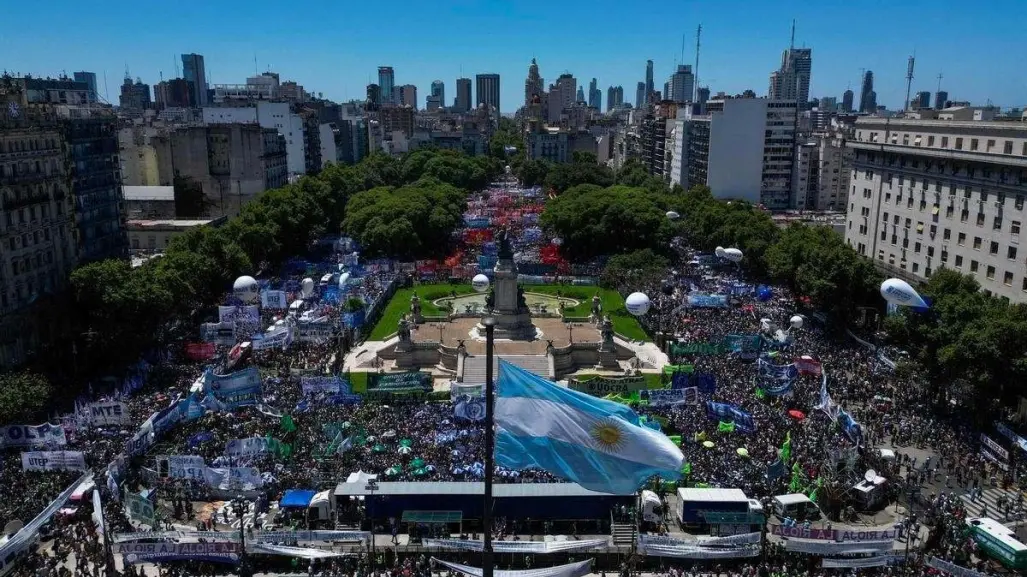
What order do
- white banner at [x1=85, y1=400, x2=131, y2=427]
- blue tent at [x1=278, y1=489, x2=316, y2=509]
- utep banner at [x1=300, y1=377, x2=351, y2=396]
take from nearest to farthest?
blue tent at [x1=278, y1=489, x2=316, y2=509], white banner at [x1=85, y1=400, x2=131, y2=427], utep banner at [x1=300, y1=377, x2=351, y2=396]

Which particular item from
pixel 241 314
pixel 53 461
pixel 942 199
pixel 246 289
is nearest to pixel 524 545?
pixel 53 461

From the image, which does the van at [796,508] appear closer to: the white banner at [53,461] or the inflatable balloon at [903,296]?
the inflatable balloon at [903,296]

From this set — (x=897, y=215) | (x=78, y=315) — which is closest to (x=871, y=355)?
(x=897, y=215)

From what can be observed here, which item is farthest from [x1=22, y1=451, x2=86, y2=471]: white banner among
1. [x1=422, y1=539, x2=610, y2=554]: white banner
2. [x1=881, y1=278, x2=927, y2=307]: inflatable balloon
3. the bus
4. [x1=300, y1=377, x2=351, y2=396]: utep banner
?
[x1=881, y1=278, x2=927, y2=307]: inflatable balloon

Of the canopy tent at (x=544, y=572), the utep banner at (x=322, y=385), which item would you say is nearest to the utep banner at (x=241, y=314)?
the utep banner at (x=322, y=385)

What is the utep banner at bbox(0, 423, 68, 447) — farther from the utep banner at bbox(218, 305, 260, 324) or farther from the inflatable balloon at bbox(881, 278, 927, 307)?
the inflatable balloon at bbox(881, 278, 927, 307)

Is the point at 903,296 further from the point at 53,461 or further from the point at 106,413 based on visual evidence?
the point at 53,461
